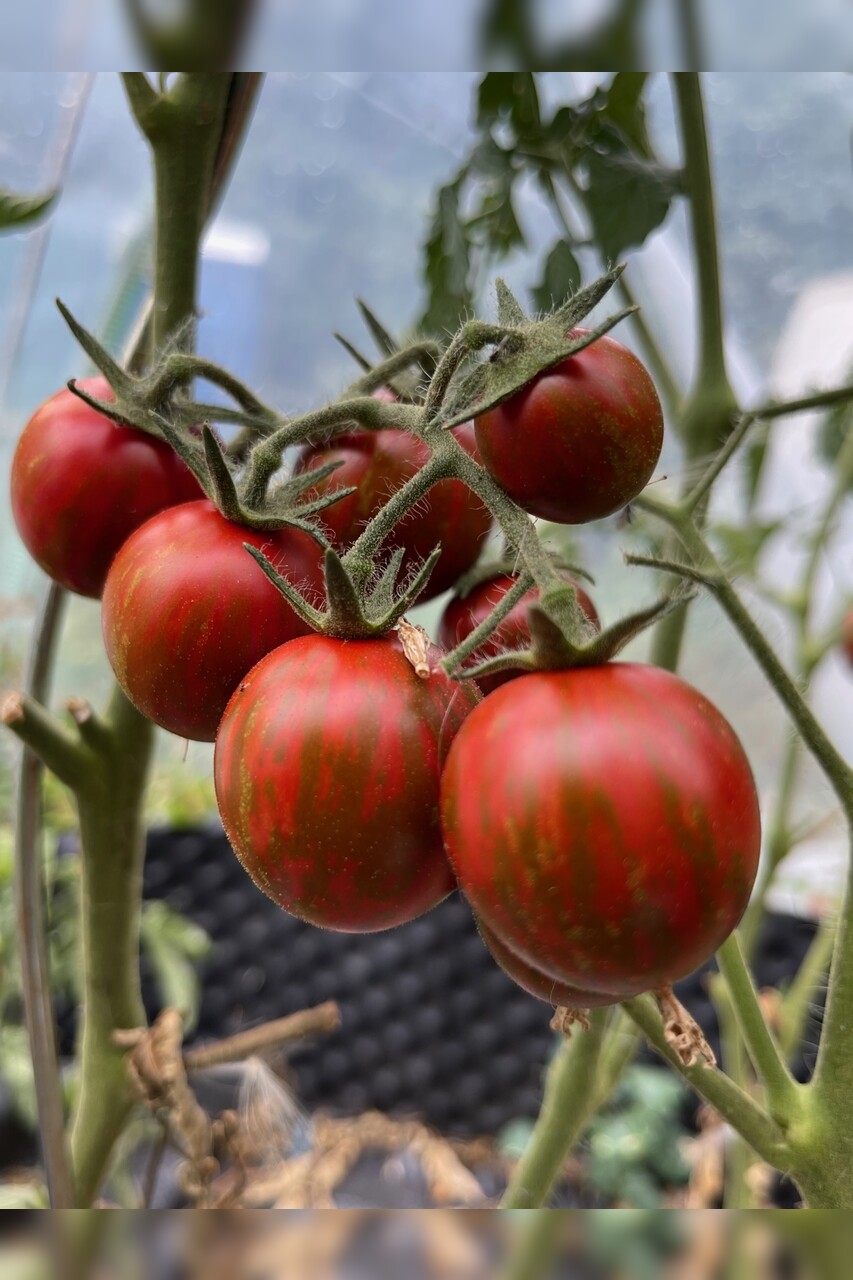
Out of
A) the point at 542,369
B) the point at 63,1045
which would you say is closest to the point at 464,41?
the point at 542,369

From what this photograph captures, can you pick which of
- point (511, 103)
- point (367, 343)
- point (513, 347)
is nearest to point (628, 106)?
point (511, 103)

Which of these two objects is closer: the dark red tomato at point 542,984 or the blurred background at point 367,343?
the dark red tomato at point 542,984

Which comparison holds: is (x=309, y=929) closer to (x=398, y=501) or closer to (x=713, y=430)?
(x=713, y=430)

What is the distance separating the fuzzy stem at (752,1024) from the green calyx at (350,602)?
0.56ft

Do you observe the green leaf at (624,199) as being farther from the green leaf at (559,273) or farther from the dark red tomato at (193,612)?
the dark red tomato at (193,612)

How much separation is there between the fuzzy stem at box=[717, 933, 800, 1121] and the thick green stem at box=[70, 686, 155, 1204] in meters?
0.27

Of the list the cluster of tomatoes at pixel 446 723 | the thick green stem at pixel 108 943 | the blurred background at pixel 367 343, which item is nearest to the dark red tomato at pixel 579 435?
the cluster of tomatoes at pixel 446 723

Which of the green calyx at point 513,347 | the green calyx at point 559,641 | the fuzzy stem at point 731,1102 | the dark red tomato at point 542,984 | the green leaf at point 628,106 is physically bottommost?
the fuzzy stem at point 731,1102

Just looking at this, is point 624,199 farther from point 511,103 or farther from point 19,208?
point 19,208

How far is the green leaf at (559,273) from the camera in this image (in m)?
0.45

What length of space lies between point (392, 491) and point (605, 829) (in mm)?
157

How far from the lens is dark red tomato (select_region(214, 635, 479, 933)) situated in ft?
0.83

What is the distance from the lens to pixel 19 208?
42 centimetres

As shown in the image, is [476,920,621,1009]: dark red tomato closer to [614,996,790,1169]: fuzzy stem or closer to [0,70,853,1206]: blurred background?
[614,996,790,1169]: fuzzy stem
